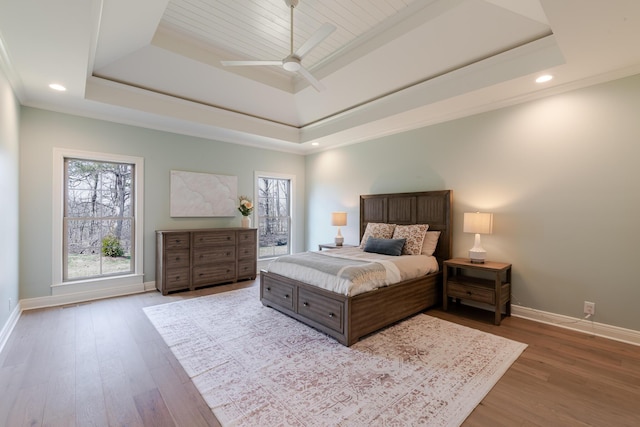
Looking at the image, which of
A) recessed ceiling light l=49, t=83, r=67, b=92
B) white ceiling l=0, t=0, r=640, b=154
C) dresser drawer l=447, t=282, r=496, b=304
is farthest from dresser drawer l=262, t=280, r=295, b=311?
recessed ceiling light l=49, t=83, r=67, b=92

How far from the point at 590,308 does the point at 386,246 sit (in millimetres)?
2275

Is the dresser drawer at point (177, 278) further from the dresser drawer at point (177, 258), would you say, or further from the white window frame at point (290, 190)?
the white window frame at point (290, 190)

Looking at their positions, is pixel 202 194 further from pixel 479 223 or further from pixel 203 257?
pixel 479 223

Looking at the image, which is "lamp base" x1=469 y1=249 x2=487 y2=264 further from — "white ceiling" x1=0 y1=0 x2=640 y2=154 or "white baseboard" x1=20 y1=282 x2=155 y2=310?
"white baseboard" x1=20 y1=282 x2=155 y2=310

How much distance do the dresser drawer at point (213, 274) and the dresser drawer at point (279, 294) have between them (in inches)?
57.0

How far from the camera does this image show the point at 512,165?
143 inches

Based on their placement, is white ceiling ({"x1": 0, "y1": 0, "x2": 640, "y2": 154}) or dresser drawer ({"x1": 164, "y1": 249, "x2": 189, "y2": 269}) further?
dresser drawer ({"x1": 164, "y1": 249, "x2": 189, "y2": 269})

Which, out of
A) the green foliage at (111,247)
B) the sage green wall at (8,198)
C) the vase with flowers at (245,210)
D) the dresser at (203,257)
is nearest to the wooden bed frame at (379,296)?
the dresser at (203,257)

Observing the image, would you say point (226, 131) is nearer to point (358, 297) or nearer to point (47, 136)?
point (47, 136)

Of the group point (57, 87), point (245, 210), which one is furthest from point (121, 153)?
point (245, 210)

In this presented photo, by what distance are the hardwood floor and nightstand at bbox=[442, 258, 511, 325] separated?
299 millimetres

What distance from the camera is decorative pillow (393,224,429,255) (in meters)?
4.10

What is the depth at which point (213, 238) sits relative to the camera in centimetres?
491

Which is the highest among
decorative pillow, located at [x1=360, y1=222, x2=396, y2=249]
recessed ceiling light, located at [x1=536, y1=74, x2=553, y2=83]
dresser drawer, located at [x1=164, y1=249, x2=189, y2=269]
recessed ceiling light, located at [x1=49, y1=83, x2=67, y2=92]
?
recessed ceiling light, located at [x1=536, y1=74, x2=553, y2=83]
